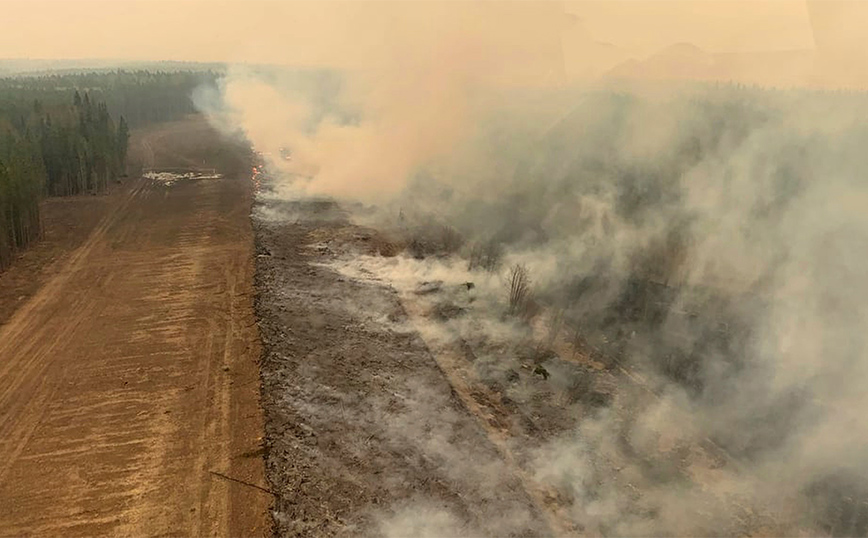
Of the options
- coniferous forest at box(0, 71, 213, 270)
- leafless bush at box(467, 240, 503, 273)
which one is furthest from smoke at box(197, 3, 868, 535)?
Result: coniferous forest at box(0, 71, 213, 270)

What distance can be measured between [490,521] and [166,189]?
3815 cm

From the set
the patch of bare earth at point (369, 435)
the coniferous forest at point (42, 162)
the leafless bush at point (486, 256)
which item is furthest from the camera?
the coniferous forest at point (42, 162)

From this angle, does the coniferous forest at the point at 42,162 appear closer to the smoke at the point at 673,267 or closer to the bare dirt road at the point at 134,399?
the bare dirt road at the point at 134,399

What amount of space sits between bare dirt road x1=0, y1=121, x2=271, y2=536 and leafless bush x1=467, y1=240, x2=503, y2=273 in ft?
32.9

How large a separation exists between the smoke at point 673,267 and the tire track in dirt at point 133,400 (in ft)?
15.1

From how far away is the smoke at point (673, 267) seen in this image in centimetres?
1476

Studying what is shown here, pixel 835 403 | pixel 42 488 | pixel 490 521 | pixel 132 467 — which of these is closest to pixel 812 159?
pixel 835 403

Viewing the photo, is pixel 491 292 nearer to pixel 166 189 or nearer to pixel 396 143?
pixel 396 143

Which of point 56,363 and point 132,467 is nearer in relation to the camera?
point 132,467

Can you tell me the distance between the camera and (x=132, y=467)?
46.7ft

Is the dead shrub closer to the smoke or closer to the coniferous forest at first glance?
the smoke

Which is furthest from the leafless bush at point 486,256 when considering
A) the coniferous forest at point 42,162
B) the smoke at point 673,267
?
the coniferous forest at point 42,162

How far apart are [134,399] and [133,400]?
0.17 ft

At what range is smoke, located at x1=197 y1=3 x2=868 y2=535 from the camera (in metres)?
14.8
